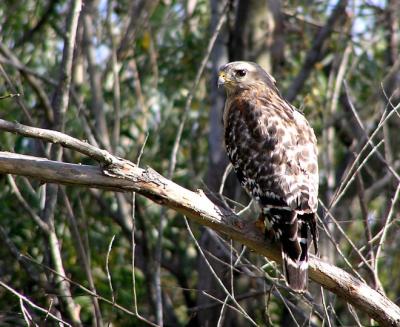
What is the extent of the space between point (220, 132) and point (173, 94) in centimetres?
85

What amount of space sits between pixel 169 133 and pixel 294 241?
3.35 metres

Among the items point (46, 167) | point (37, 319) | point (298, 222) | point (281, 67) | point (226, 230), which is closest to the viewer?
point (46, 167)

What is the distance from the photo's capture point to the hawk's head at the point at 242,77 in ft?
19.4

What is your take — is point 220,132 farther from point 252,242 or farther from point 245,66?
point 252,242

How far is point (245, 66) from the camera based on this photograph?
6008 mm

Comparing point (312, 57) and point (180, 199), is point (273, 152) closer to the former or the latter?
point (180, 199)

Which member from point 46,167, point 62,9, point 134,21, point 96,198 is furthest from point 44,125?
point 46,167

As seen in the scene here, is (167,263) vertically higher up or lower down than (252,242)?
lower down

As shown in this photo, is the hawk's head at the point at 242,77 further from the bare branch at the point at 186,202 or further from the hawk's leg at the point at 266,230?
the bare branch at the point at 186,202

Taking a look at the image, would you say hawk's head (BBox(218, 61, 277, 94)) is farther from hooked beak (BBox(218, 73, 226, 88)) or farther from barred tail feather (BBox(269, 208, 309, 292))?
barred tail feather (BBox(269, 208, 309, 292))

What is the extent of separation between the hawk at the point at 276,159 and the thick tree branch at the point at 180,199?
13 cm

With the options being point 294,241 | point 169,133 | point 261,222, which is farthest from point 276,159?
point 169,133

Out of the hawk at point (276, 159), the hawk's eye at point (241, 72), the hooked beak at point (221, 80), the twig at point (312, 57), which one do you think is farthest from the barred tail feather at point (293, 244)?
the twig at point (312, 57)

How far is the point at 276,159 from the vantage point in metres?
4.95
